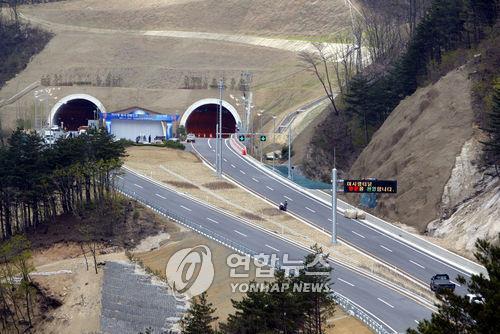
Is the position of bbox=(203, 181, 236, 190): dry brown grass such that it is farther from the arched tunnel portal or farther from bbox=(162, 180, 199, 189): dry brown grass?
the arched tunnel portal

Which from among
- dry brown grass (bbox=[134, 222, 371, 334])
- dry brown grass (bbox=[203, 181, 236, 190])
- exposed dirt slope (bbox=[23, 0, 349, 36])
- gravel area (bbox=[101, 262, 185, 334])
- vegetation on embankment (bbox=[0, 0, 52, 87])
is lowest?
gravel area (bbox=[101, 262, 185, 334])

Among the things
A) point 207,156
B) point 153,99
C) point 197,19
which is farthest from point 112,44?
point 207,156

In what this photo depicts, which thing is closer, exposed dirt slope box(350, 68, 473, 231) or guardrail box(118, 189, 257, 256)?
guardrail box(118, 189, 257, 256)

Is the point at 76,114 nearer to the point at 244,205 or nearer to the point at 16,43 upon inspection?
the point at 16,43

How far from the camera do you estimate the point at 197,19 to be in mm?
163625

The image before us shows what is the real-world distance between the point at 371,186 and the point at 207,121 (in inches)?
2337

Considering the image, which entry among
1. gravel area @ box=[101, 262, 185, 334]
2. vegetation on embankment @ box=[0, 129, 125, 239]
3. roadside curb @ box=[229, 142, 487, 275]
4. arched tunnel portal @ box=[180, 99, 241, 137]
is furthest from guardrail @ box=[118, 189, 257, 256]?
arched tunnel portal @ box=[180, 99, 241, 137]

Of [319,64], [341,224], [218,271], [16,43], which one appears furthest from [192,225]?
[16,43]

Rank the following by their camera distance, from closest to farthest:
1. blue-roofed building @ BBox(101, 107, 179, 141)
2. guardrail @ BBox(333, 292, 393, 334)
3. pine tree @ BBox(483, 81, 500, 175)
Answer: guardrail @ BBox(333, 292, 393, 334) → pine tree @ BBox(483, 81, 500, 175) → blue-roofed building @ BBox(101, 107, 179, 141)

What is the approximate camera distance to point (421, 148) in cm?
7012

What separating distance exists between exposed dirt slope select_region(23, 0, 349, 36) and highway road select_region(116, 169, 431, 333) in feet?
259

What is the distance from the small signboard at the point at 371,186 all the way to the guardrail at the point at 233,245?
7290 millimetres

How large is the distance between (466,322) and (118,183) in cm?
5133

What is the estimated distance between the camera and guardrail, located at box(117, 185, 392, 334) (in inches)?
1663
